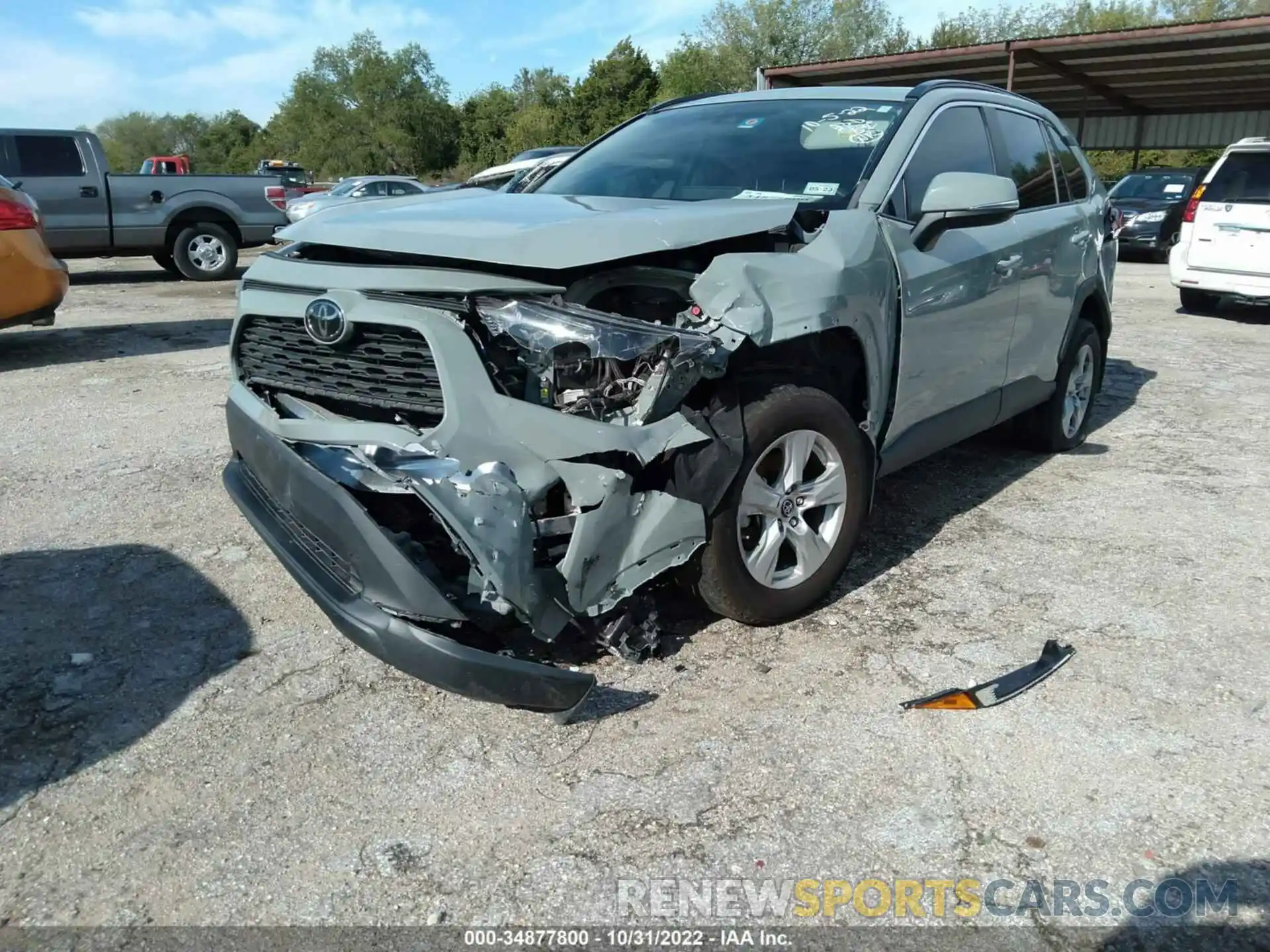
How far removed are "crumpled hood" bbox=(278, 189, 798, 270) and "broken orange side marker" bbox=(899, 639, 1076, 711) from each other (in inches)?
60.6

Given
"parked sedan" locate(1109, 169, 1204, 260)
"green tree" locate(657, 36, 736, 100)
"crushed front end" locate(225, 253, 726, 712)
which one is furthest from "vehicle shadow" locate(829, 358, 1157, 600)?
"green tree" locate(657, 36, 736, 100)

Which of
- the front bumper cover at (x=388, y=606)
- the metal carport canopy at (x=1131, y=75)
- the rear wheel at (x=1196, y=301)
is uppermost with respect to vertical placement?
the metal carport canopy at (x=1131, y=75)

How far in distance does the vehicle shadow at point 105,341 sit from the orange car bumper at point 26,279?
49cm

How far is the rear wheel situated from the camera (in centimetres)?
1141

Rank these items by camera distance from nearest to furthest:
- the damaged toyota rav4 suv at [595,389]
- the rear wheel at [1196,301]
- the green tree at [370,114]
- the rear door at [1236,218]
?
the damaged toyota rav4 suv at [595,389] < the rear door at [1236,218] < the rear wheel at [1196,301] < the green tree at [370,114]

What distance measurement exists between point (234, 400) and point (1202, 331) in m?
9.99

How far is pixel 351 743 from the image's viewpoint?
2748mm

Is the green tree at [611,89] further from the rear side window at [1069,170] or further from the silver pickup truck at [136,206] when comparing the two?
the rear side window at [1069,170]

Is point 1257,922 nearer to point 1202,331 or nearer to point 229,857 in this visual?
point 229,857

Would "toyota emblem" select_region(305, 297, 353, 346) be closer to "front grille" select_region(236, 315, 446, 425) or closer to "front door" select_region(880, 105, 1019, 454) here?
"front grille" select_region(236, 315, 446, 425)

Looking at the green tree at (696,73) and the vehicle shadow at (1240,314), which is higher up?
the green tree at (696,73)

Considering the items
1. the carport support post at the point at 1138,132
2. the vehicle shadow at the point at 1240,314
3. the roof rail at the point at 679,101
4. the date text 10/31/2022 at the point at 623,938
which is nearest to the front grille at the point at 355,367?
the date text 10/31/2022 at the point at 623,938

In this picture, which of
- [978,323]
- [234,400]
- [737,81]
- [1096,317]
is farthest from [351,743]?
[737,81]

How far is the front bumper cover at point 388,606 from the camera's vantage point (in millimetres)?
2457
